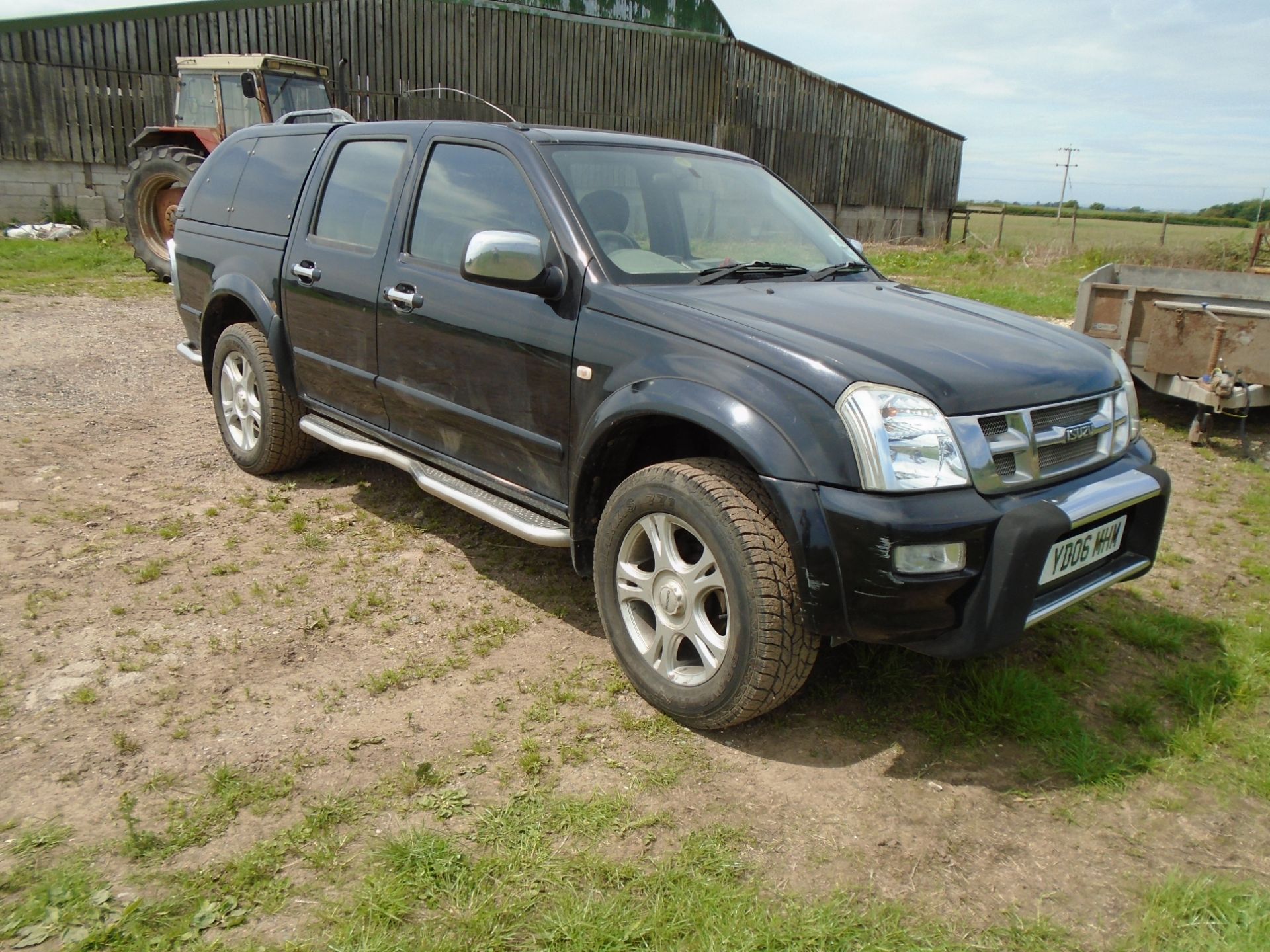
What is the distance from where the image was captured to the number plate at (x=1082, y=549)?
2.91 m

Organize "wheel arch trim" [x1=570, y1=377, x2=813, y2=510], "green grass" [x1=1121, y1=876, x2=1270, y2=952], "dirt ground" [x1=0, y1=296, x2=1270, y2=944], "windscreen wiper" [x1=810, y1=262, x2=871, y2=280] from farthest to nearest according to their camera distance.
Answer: "windscreen wiper" [x1=810, y1=262, x2=871, y2=280] < "wheel arch trim" [x1=570, y1=377, x2=813, y2=510] < "dirt ground" [x1=0, y1=296, x2=1270, y2=944] < "green grass" [x1=1121, y1=876, x2=1270, y2=952]

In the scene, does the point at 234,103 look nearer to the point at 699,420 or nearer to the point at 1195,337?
the point at 1195,337

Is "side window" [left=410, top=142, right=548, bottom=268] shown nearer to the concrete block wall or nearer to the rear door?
the rear door

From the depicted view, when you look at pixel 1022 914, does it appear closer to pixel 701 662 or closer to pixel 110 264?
pixel 701 662

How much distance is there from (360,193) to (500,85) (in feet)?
56.7

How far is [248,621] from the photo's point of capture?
3766 millimetres

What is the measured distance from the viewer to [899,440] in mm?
2650

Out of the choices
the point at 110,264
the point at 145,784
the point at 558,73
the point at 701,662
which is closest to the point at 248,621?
the point at 145,784

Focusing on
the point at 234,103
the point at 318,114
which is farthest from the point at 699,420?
the point at 234,103

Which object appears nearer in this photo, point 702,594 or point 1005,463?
point 1005,463

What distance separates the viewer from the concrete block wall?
53.4 feet

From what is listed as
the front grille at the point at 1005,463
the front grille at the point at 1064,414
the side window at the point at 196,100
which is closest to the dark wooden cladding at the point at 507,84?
the side window at the point at 196,100

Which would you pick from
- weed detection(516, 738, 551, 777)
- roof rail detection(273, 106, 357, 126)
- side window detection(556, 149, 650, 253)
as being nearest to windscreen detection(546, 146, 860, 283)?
side window detection(556, 149, 650, 253)

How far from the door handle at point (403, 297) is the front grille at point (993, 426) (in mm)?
2337
